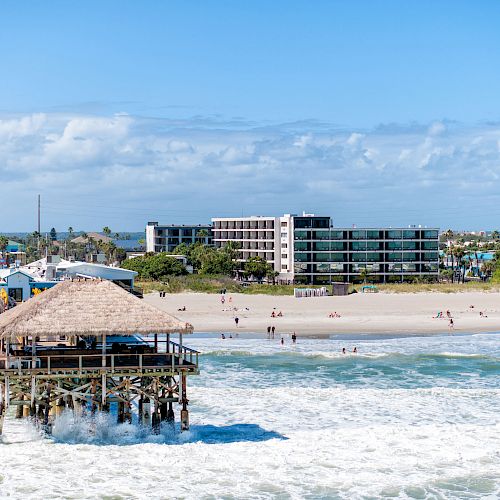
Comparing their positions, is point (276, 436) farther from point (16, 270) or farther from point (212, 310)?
point (212, 310)

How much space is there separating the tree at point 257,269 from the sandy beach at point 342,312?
19.7m

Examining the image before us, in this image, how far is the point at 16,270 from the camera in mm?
55250

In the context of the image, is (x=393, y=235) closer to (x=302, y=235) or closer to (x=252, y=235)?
(x=302, y=235)

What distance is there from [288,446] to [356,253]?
85.5m

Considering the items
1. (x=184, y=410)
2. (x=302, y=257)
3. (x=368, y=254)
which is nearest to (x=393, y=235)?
(x=368, y=254)

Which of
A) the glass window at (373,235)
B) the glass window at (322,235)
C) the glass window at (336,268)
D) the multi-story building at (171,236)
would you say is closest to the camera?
the glass window at (373,235)

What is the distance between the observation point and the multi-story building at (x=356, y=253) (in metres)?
118

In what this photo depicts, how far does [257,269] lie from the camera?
115 m

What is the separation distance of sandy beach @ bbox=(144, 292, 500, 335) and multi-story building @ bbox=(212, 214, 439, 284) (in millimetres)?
20045

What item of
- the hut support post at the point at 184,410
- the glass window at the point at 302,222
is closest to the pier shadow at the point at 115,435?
the hut support post at the point at 184,410

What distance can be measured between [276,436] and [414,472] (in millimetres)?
6521

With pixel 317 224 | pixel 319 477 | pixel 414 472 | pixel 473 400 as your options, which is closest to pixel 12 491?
pixel 319 477

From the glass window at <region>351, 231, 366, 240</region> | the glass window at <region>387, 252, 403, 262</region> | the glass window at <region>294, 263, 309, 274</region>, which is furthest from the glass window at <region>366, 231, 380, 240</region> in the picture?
the glass window at <region>294, 263, 309, 274</region>

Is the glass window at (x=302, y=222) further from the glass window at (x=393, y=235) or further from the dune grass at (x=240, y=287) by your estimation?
the dune grass at (x=240, y=287)
